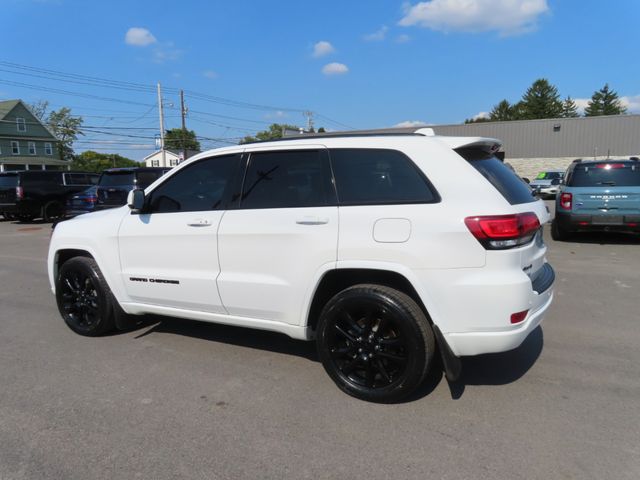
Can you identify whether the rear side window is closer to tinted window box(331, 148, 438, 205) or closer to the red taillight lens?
tinted window box(331, 148, 438, 205)

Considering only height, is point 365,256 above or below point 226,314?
above

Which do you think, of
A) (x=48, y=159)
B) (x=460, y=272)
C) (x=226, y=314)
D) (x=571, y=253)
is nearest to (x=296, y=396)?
(x=226, y=314)

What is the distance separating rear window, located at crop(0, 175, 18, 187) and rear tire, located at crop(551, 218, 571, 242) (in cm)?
1785

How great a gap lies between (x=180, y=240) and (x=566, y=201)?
8.50m

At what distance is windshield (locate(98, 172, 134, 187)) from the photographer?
14.0 metres

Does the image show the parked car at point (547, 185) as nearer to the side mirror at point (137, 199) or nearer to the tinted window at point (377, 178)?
the tinted window at point (377, 178)

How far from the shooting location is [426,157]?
321 cm

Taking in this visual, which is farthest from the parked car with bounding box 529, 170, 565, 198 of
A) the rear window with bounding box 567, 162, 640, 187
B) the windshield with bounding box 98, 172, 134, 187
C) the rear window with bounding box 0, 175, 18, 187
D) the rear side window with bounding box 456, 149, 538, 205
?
the rear window with bounding box 0, 175, 18, 187

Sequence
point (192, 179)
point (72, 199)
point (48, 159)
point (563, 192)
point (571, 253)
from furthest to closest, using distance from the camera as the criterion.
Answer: point (48, 159), point (72, 199), point (563, 192), point (571, 253), point (192, 179)

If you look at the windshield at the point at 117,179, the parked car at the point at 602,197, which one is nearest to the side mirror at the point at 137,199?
the parked car at the point at 602,197

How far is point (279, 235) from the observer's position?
→ 3.50 meters

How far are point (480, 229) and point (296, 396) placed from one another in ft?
5.67

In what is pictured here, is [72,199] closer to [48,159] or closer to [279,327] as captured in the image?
[279,327]

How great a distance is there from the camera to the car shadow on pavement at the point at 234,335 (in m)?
4.32
